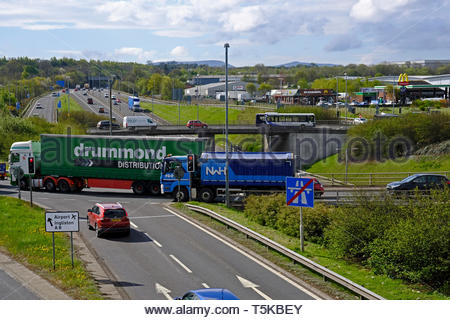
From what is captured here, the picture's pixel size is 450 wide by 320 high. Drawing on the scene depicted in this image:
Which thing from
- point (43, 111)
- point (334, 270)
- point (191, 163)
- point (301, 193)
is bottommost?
point (334, 270)

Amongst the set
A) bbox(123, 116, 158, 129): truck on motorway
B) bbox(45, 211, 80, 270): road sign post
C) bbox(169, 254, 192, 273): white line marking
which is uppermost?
bbox(123, 116, 158, 129): truck on motorway

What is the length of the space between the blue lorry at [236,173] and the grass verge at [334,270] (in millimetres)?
7839

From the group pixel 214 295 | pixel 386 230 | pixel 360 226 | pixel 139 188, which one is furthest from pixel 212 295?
pixel 139 188

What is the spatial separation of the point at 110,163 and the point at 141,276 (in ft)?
67.7

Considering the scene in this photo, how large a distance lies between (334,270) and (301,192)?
10.7 ft

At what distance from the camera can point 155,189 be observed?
35.4 m

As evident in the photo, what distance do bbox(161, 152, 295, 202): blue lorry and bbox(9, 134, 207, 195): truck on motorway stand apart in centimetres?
309

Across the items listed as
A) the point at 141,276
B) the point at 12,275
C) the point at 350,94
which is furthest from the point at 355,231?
the point at 350,94

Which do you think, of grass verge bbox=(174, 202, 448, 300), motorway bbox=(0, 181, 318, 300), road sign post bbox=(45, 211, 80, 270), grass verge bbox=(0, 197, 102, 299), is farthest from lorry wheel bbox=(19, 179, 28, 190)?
road sign post bbox=(45, 211, 80, 270)

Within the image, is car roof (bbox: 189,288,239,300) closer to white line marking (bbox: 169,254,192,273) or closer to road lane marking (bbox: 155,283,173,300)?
road lane marking (bbox: 155,283,173,300)

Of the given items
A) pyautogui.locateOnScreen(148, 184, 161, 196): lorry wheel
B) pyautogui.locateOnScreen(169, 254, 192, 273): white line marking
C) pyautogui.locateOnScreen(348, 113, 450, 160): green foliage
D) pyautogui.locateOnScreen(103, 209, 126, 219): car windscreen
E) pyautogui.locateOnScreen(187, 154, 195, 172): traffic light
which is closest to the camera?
pyautogui.locateOnScreen(169, 254, 192, 273): white line marking

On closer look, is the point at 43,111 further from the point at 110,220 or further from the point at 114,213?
the point at 110,220

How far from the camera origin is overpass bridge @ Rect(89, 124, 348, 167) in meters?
65.6

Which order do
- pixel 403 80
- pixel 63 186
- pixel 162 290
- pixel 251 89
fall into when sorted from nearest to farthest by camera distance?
pixel 162 290
pixel 63 186
pixel 403 80
pixel 251 89
